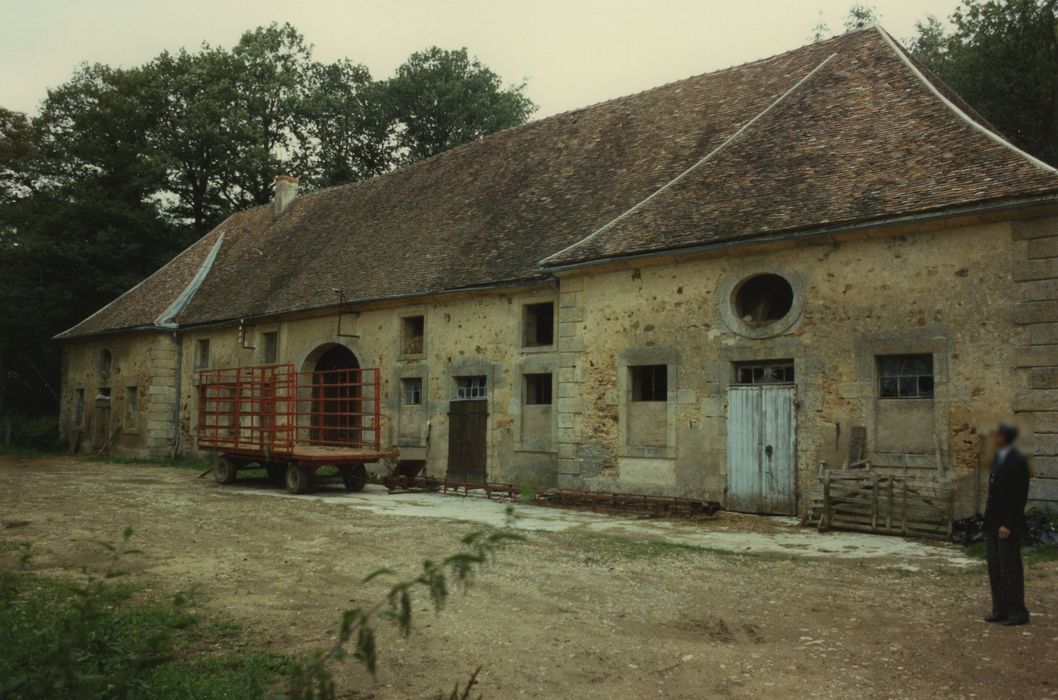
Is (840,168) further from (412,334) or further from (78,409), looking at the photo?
(78,409)

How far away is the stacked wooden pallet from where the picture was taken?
1058 cm

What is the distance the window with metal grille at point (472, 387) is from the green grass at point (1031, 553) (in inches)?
378

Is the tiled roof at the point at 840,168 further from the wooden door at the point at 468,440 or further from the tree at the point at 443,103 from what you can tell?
the tree at the point at 443,103

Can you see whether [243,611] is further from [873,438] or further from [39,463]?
[39,463]

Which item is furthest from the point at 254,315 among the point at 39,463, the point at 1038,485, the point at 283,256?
the point at 1038,485

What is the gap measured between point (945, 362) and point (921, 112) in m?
4.35

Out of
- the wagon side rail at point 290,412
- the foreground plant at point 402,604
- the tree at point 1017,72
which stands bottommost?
the foreground plant at point 402,604

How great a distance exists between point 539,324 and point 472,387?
199cm

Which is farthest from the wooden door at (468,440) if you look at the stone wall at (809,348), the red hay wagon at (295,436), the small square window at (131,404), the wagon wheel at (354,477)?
the small square window at (131,404)

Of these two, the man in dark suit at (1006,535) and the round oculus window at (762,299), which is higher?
the round oculus window at (762,299)

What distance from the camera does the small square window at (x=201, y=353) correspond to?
82.2 feet

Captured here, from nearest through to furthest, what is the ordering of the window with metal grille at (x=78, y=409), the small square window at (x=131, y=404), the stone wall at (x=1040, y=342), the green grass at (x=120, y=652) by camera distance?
the green grass at (x=120, y=652)
the stone wall at (x=1040, y=342)
the small square window at (x=131, y=404)
the window with metal grille at (x=78, y=409)

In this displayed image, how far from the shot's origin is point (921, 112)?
13203mm

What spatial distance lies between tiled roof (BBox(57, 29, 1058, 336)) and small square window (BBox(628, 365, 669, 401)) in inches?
81.1
